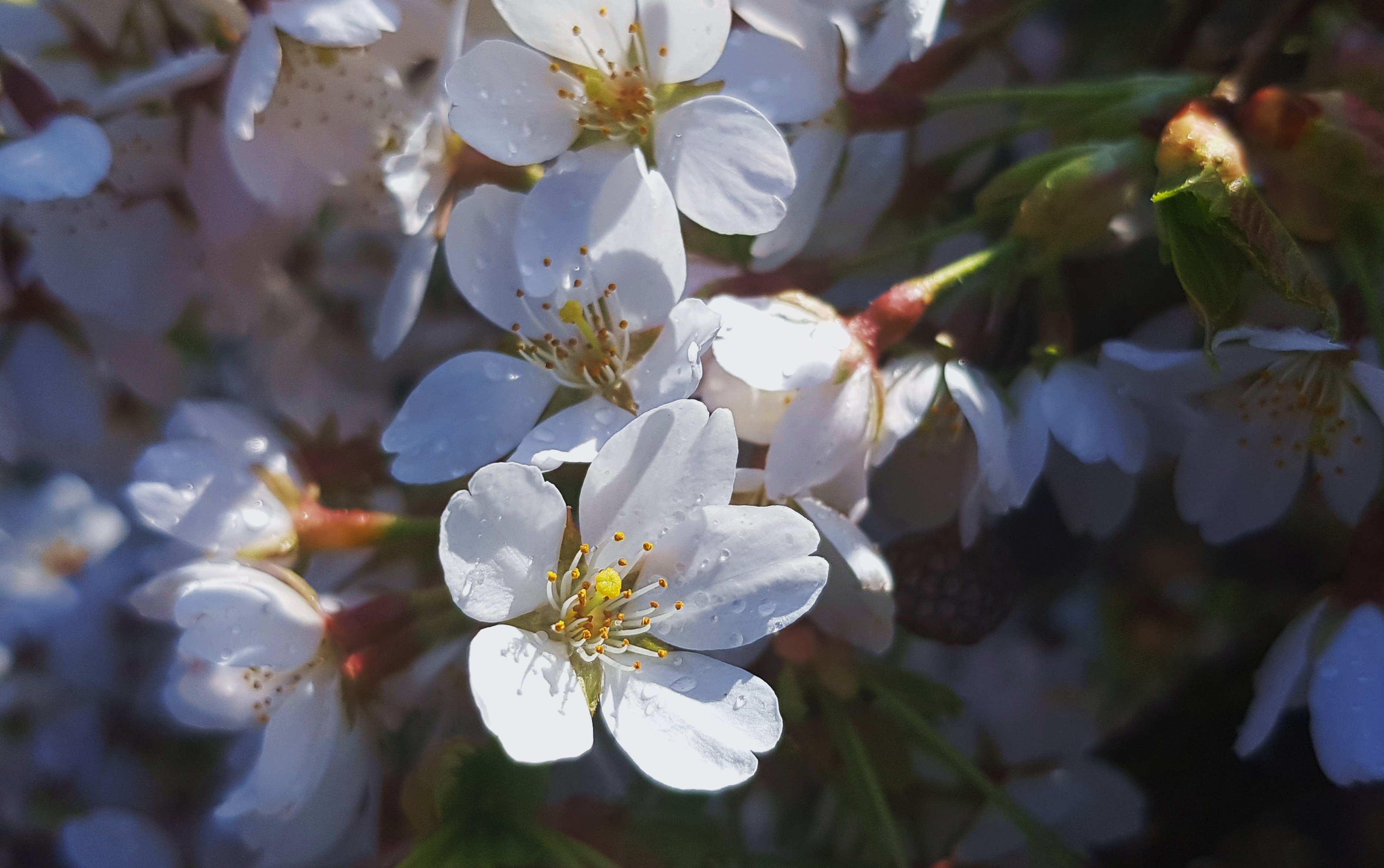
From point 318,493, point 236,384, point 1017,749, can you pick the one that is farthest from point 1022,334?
point 236,384

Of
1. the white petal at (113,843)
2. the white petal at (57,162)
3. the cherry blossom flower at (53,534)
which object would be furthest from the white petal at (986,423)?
the cherry blossom flower at (53,534)

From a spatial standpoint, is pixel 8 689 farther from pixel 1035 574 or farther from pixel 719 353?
pixel 1035 574

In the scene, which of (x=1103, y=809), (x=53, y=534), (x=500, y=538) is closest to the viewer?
(x=500, y=538)

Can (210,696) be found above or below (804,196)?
below

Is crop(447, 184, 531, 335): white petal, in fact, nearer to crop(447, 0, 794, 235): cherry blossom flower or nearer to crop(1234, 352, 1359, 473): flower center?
crop(447, 0, 794, 235): cherry blossom flower

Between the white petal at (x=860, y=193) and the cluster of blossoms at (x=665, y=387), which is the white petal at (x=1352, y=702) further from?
the white petal at (x=860, y=193)

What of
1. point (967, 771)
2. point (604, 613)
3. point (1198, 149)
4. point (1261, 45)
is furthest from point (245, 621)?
point (1261, 45)

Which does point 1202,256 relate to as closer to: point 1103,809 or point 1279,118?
point 1279,118
